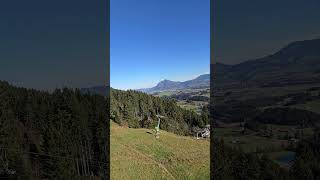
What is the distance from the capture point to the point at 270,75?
17.0 m

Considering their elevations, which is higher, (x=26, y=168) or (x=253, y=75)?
(x=253, y=75)

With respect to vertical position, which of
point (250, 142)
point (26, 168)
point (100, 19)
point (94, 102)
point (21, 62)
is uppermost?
point (100, 19)

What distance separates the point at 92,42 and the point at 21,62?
14.0ft

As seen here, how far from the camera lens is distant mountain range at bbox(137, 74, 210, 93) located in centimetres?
2500

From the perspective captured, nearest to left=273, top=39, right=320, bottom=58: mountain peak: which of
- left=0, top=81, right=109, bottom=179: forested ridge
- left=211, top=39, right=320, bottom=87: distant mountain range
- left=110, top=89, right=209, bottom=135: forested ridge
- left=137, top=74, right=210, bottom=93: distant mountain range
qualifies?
left=211, top=39, right=320, bottom=87: distant mountain range

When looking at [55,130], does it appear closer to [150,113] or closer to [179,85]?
[150,113]

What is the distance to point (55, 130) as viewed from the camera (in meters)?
20.6

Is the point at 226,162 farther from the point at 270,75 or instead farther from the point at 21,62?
the point at 21,62

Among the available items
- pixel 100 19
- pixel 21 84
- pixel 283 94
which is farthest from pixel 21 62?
pixel 283 94

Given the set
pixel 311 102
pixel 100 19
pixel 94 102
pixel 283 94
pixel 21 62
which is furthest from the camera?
pixel 21 62

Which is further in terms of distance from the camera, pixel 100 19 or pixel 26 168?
pixel 100 19

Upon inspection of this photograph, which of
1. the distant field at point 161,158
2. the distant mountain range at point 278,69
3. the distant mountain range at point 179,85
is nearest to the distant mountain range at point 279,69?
the distant mountain range at point 278,69

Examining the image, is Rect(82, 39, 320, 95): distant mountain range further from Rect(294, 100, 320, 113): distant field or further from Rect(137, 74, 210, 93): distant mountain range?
Rect(137, 74, 210, 93): distant mountain range

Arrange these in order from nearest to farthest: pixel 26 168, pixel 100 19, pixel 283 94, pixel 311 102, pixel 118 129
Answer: pixel 311 102 → pixel 283 94 → pixel 26 168 → pixel 100 19 → pixel 118 129
